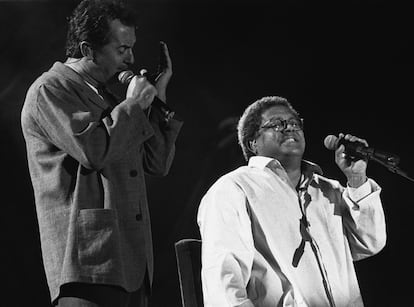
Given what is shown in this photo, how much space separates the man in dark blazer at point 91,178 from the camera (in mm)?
1724

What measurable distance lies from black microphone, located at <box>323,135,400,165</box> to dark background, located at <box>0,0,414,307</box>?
3.74 feet

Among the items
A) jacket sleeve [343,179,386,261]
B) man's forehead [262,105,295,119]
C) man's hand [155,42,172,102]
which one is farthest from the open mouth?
man's hand [155,42,172,102]

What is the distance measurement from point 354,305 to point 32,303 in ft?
4.88

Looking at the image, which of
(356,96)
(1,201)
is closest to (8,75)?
(1,201)

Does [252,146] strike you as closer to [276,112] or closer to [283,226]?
[276,112]

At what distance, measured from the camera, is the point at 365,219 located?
248 centimetres

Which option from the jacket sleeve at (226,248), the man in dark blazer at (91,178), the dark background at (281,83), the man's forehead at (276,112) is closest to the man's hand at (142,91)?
the man in dark blazer at (91,178)

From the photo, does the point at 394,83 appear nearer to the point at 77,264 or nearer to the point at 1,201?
the point at 1,201

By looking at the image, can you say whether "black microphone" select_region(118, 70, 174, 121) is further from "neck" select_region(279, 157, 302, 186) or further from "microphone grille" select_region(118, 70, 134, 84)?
"neck" select_region(279, 157, 302, 186)

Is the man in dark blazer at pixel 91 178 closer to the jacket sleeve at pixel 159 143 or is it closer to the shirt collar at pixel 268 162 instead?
the jacket sleeve at pixel 159 143

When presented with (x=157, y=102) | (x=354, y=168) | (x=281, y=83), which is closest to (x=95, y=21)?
(x=157, y=102)

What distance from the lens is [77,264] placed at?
1.71m

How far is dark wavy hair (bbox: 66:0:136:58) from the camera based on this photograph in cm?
198

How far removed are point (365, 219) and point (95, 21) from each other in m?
1.15
